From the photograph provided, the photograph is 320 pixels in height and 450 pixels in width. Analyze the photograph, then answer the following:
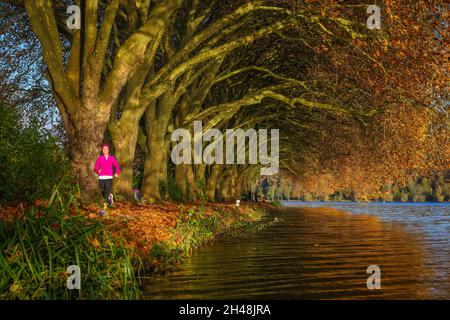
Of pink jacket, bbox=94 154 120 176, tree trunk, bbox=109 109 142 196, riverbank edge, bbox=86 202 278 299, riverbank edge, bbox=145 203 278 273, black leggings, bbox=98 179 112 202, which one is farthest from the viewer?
tree trunk, bbox=109 109 142 196

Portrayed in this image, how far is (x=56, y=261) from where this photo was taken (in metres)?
8.37

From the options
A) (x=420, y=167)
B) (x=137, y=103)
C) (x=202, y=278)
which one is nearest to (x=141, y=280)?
(x=202, y=278)

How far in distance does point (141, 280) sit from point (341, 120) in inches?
952

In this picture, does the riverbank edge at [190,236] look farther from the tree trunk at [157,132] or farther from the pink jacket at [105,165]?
the tree trunk at [157,132]

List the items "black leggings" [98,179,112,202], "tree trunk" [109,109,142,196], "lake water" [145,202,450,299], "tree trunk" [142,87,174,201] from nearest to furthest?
"lake water" [145,202,450,299], "black leggings" [98,179,112,202], "tree trunk" [109,109,142,196], "tree trunk" [142,87,174,201]

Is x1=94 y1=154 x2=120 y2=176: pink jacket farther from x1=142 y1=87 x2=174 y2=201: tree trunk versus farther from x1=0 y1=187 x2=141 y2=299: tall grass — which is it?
x1=0 y1=187 x2=141 y2=299: tall grass

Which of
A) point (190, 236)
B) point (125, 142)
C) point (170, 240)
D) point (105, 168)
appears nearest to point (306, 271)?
point (170, 240)

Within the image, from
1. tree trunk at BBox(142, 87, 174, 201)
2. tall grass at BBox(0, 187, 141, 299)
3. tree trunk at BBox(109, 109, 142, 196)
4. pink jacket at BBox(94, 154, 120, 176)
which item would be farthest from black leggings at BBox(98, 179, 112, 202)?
tall grass at BBox(0, 187, 141, 299)

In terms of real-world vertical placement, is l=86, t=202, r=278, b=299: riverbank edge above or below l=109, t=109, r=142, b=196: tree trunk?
below

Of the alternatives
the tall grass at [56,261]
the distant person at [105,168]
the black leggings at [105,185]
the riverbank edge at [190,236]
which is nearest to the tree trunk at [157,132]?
the riverbank edge at [190,236]

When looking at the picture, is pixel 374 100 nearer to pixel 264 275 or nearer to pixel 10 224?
pixel 264 275

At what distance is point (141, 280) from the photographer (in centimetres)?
1064

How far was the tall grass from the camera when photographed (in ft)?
25.3
